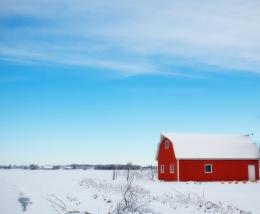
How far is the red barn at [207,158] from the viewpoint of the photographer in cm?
4256

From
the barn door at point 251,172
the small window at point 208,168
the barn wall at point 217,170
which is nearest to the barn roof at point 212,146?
the barn wall at point 217,170

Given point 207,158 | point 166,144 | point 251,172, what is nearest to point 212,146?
point 207,158

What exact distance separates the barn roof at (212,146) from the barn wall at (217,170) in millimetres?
592

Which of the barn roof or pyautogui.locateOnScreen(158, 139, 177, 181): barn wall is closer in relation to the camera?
the barn roof

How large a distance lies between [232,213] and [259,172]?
31.7 metres

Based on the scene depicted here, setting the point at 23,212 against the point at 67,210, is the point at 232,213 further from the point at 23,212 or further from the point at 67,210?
the point at 23,212

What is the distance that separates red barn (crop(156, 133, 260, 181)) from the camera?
1676 inches

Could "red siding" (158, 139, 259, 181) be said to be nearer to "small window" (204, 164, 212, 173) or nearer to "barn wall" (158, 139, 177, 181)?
"barn wall" (158, 139, 177, 181)

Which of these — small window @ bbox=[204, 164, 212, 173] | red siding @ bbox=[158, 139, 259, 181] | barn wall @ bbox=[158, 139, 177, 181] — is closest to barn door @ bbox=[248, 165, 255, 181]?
red siding @ bbox=[158, 139, 259, 181]

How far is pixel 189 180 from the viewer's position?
4234 centimetres

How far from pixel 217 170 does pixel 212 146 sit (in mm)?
2934

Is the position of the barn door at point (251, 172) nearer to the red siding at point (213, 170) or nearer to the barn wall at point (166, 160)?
the red siding at point (213, 170)

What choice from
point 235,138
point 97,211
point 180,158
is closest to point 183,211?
point 97,211

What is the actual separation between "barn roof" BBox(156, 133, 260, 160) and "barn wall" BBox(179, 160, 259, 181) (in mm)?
592
